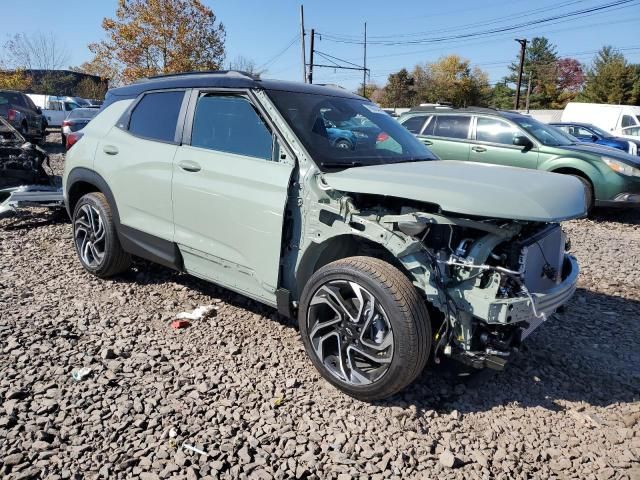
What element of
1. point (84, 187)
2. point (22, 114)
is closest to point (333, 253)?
point (84, 187)

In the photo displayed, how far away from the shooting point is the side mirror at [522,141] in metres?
8.17

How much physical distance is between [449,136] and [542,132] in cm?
159

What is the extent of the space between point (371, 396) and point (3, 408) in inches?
81.0

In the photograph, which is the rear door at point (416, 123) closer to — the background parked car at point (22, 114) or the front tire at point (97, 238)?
the front tire at point (97, 238)

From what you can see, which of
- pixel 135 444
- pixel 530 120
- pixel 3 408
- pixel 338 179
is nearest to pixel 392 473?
pixel 135 444

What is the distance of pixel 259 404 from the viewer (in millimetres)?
2992

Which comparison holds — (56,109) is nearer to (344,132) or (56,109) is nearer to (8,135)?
(8,135)

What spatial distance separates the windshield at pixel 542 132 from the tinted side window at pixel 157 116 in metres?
6.63

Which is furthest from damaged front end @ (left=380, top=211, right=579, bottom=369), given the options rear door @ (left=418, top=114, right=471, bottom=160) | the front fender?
rear door @ (left=418, top=114, right=471, bottom=160)

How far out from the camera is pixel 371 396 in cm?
292

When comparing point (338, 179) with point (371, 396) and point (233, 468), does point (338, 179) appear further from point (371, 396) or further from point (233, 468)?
point (233, 468)

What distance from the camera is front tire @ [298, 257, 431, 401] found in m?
2.72

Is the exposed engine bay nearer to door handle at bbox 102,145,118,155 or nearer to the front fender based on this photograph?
door handle at bbox 102,145,118,155

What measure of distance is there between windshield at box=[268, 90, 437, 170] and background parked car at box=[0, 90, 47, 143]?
15362 millimetres
